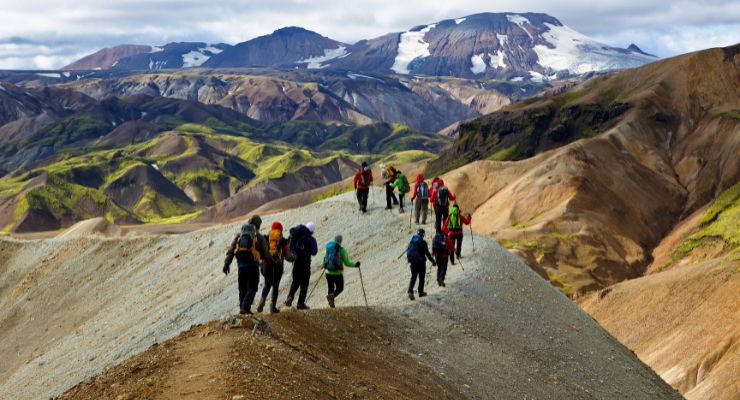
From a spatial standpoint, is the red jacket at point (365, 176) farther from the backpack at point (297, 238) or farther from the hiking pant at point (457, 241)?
the backpack at point (297, 238)

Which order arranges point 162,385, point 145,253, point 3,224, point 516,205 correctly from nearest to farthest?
1. point 162,385
2. point 145,253
3. point 516,205
4. point 3,224

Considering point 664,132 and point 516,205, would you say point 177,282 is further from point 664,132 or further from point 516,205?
point 664,132

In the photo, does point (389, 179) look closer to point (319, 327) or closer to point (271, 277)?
point (271, 277)

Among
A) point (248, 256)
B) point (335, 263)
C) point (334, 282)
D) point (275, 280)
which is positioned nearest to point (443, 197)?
point (334, 282)

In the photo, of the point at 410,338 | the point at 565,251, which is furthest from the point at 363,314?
the point at 565,251

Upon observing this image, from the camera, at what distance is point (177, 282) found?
1927 inches

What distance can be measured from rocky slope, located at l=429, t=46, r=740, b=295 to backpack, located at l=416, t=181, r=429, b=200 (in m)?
45.0

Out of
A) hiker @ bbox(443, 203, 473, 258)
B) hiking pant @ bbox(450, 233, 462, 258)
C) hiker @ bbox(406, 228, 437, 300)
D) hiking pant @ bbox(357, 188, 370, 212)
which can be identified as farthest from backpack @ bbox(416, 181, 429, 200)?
hiker @ bbox(406, 228, 437, 300)

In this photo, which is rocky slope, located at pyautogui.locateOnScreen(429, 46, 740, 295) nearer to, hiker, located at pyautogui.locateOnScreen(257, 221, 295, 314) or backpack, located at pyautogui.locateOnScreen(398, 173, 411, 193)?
backpack, located at pyautogui.locateOnScreen(398, 173, 411, 193)

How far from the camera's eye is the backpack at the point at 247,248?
21609 millimetres

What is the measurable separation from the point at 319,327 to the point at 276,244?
2419mm

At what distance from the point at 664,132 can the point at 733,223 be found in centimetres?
4302

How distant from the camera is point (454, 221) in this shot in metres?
32.6

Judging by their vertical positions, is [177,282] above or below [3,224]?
above
